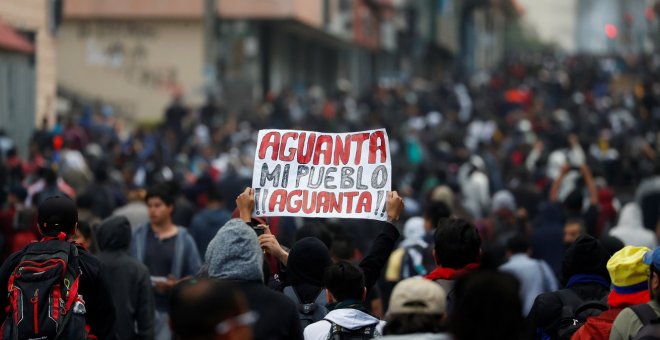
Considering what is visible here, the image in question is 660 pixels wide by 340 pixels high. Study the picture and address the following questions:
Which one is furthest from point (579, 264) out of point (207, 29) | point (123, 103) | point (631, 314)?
point (123, 103)

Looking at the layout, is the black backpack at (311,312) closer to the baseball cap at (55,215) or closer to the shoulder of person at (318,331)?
the shoulder of person at (318,331)

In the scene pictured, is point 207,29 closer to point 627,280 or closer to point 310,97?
point 310,97

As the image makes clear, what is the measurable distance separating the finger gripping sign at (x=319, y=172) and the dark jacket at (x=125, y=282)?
154 centimetres

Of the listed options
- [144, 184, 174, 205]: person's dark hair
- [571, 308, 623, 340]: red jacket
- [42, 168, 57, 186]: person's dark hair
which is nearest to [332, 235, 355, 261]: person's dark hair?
[144, 184, 174, 205]: person's dark hair

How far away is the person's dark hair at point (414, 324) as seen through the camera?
15.5ft

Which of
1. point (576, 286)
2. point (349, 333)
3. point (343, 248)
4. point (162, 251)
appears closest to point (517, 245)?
point (343, 248)

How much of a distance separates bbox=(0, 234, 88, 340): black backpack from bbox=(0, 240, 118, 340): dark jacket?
75 millimetres

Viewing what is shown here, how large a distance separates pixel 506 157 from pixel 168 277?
14230 mm

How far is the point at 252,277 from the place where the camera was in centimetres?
550

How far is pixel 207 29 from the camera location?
110ft

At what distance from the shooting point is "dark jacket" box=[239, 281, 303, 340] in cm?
543

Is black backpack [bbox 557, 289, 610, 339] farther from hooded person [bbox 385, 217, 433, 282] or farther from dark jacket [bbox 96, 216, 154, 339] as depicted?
hooded person [bbox 385, 217, 433, 282]

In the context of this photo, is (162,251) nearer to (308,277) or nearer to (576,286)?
(308,277)

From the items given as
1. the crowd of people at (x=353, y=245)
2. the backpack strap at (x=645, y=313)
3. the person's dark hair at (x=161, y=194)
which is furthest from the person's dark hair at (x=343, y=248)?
the backpack strap at (x=645, y=313)
